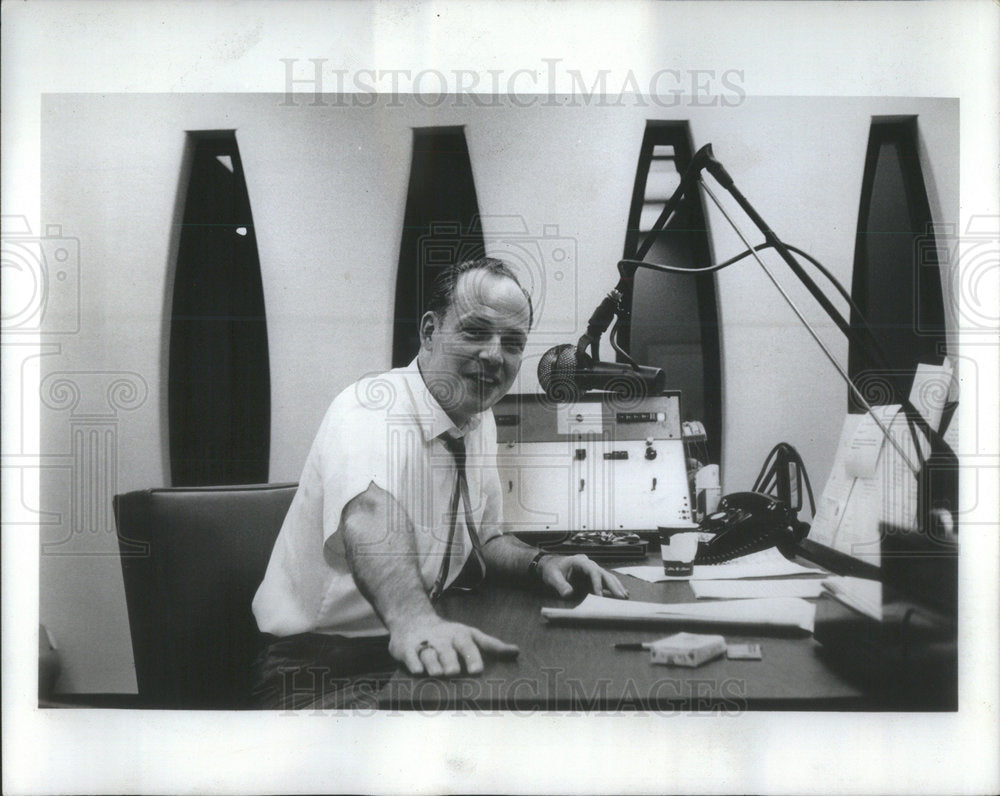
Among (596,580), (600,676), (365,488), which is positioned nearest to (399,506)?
(365,488)

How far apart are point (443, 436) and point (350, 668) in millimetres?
499

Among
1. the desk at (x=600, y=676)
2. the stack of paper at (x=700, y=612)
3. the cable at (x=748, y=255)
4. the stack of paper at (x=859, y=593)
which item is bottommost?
the desk at (x=600, y=676)

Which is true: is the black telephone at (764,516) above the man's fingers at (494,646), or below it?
above

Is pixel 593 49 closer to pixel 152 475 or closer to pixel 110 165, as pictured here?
pixel 110 165

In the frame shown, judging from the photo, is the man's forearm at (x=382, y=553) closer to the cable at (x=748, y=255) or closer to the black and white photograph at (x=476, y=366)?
the black and white photograph at (x=476, y=366)

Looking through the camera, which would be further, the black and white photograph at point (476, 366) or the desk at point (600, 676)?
the black and white photograph at point (476, 366)

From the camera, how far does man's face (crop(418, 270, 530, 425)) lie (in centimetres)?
172

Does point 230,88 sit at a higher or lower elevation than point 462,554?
higher

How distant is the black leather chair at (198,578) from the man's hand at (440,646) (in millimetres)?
310

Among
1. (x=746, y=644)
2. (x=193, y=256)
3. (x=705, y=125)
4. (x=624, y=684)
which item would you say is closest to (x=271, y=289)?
(x=193, y=256)

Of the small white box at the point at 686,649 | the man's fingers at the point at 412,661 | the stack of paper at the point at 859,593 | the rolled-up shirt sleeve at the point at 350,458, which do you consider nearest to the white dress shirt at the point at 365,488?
the rolled-up shirt sleeve at the point at 350,458

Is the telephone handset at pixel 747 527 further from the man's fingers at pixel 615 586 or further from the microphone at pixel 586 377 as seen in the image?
the microphone at pixel 586 377

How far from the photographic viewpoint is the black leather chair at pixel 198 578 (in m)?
1.70

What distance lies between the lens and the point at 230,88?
176 centimetres
